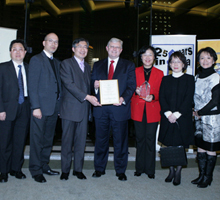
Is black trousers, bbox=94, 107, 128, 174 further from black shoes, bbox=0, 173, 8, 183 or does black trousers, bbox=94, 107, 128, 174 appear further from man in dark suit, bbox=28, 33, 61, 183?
black shoes, bbox=0, 173, 8, 183

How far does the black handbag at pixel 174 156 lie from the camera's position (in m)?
3.02

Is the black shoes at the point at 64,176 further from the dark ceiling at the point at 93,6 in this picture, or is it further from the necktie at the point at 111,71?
the dark ceiling at the point at 93,6

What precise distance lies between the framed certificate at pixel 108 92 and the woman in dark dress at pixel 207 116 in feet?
3.50

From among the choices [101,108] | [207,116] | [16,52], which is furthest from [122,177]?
[16,52]

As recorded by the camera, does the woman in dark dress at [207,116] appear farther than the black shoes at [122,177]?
No

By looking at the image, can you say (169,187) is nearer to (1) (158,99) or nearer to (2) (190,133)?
(2) (190,133)

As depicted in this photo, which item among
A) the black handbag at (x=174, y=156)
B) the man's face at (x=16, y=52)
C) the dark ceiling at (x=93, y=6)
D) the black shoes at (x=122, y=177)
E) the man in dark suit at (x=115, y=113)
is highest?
the dark ceiling at (x=93, y=6)

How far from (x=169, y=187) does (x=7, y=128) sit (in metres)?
2.20

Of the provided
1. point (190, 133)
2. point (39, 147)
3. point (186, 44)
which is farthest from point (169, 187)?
point (186, 44)

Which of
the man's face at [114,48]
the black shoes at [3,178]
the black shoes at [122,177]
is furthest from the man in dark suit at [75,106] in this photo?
the black shoes at [3,178]

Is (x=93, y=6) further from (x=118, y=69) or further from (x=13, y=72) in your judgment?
(x=13, y=72)

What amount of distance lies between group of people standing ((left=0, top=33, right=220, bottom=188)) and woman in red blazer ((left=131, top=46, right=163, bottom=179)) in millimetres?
14

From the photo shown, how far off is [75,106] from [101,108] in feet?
1.18

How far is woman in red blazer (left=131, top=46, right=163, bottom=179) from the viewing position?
10.9 ft
